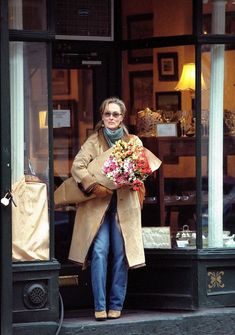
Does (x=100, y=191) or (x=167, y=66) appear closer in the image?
(x=100, y=191)

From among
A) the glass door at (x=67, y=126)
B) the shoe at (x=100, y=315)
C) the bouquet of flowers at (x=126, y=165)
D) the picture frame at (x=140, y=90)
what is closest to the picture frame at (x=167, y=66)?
the picture frame at (x=140, y=90)

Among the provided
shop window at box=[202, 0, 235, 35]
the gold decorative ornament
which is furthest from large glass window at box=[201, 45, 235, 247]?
the gold decorative ornament

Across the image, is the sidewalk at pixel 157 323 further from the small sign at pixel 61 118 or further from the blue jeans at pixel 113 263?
the small sign at pixel 61 118

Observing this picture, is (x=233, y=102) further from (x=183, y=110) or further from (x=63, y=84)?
(x=63, y=84)

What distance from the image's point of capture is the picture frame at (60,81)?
29.6 ft

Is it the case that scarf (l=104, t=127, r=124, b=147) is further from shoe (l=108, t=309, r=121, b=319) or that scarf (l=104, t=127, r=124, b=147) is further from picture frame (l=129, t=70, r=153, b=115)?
shoe (l=108, t=309, r=121, b=319)

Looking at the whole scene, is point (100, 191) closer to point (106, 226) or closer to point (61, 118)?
point (106, 226)

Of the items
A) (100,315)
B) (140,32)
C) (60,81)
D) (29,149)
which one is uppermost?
(140,32)

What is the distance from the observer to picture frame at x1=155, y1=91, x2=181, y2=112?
904cm

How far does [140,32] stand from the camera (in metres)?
9.10

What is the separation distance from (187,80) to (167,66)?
27 centimetres

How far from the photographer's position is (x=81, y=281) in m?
8.96

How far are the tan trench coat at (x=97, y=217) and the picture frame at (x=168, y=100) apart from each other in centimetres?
96

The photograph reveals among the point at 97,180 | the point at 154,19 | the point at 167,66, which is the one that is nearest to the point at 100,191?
the point at 97,180
